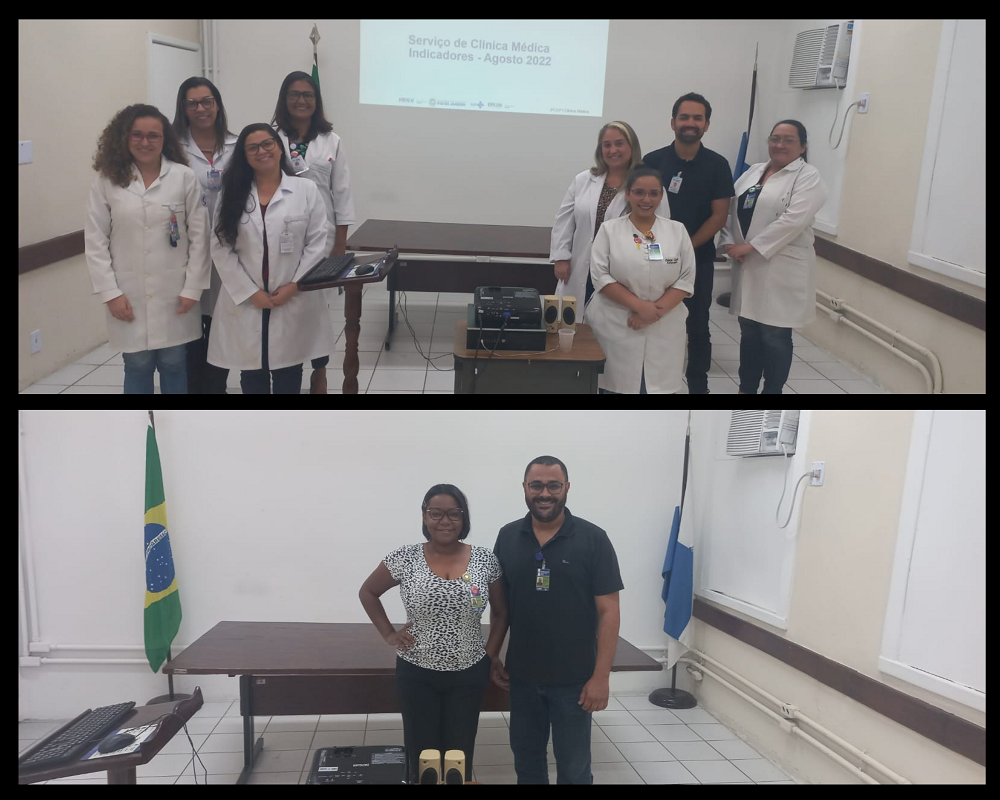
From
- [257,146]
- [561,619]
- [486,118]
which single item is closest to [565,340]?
[561,619]

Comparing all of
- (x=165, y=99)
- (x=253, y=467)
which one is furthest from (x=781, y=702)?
(x=165, y=99)

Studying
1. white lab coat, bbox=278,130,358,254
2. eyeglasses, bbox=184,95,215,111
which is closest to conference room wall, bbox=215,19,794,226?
white lab coat, bbox=278,130,358,254

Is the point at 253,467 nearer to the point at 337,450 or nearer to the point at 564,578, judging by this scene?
the point at 337,450

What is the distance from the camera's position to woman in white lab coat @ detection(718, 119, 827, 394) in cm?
278

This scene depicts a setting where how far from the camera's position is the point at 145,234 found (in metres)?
2.42

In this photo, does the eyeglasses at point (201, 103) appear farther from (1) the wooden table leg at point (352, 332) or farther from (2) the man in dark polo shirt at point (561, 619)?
(2) the man in dark polo shirt at point (561, 619)

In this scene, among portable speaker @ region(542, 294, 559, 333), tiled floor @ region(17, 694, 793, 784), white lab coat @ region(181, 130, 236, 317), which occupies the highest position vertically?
white lab coat @ region(181, 130, 236, 317)

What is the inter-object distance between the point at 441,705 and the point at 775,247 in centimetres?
204

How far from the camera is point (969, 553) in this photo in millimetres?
2289

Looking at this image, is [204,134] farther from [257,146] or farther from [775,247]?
[775,247]

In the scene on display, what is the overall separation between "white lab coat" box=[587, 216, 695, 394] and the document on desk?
182 centimetres

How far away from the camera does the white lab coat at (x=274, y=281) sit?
97.3 inches

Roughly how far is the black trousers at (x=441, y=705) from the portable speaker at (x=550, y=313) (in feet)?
3.72

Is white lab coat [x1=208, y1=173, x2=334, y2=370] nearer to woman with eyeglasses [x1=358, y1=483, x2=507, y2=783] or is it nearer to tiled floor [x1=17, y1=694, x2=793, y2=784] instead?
woman with eyeglasses [x1=358, y1=483, x2=507, y2=783]
